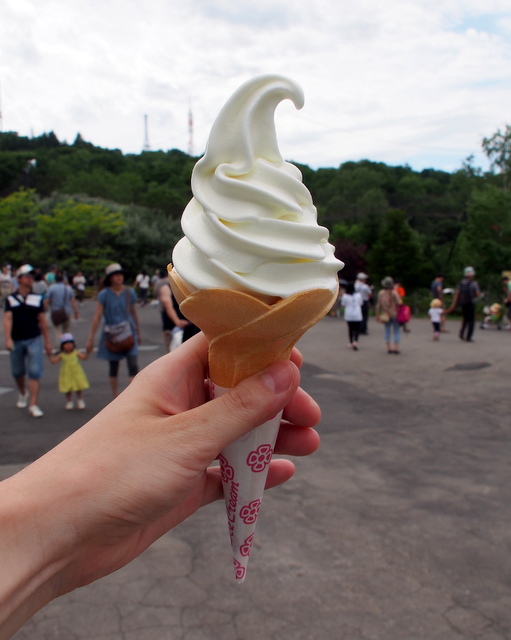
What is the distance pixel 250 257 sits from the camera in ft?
6.17

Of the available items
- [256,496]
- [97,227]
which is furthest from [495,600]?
[97,227]

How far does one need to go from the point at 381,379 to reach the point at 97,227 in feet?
98.6

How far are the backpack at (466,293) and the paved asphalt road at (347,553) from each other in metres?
6.75

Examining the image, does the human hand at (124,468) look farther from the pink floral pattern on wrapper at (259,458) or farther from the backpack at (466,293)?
the backpack at (466,293)

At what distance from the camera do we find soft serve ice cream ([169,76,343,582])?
1.84m

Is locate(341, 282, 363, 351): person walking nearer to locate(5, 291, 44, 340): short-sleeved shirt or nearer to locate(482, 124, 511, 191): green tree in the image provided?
locate(5, 291, 44, 340): short-sleeved shirt

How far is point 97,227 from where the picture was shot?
35719mm

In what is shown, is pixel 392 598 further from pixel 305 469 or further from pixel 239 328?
pixel 239 328

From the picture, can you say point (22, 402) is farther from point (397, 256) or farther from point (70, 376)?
point (397, 256)

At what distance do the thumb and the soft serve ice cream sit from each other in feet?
0.54

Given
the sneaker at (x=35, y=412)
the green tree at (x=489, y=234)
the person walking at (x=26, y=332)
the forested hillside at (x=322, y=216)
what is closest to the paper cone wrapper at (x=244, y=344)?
the sneaker at (x=35, y=412)

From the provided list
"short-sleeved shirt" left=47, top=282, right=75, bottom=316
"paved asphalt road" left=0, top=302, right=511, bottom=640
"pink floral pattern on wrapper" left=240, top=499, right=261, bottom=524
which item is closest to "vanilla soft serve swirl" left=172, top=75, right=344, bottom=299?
"pink floral pattern on wrapper" left=240, top=499, right=261, bottom=524

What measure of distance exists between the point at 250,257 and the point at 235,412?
1.72ft

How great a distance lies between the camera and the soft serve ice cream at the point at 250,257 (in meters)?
1.84
